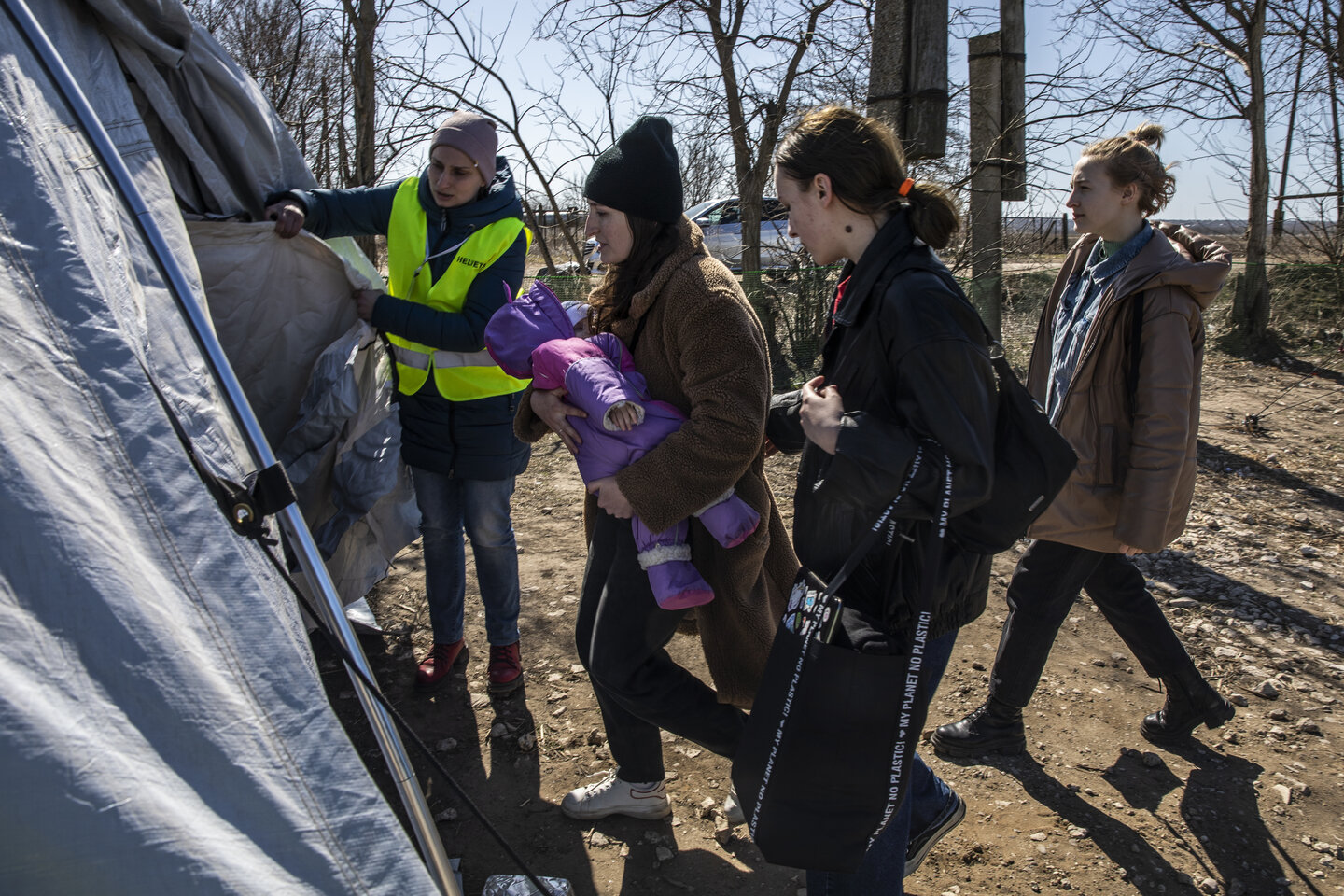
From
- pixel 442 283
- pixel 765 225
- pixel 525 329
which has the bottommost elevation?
pixel 525 329

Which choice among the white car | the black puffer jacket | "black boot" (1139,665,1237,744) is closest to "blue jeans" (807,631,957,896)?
the black puffer jacket

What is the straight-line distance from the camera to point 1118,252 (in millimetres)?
2799

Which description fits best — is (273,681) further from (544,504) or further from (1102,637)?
(544,504)

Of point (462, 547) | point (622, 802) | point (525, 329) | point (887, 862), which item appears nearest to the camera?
point (887, 862)

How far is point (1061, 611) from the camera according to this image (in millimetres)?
2873

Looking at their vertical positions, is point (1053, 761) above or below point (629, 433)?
below

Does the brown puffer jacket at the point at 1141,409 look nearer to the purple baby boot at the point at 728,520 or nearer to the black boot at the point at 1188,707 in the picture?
the black boot at the point at 1188,707

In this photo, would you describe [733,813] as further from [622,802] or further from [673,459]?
[673,459]

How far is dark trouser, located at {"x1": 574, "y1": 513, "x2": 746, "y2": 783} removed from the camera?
2.22m

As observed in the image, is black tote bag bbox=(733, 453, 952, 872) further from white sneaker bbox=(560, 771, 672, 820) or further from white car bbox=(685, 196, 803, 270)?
white car bbox=(685, 196, 803, 270)

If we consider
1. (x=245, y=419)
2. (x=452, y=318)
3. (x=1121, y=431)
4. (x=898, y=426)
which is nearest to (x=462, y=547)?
(x=452, y=318)

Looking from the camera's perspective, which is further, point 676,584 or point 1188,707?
point 1188,707

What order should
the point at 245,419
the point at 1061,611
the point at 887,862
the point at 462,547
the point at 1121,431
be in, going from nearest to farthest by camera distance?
1. the point at 245,419
2. the point at 887,862
3. the point at 1121,431
4. the point at 1061,611
5. the point at 462,547

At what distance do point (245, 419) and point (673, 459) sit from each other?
893 mm
